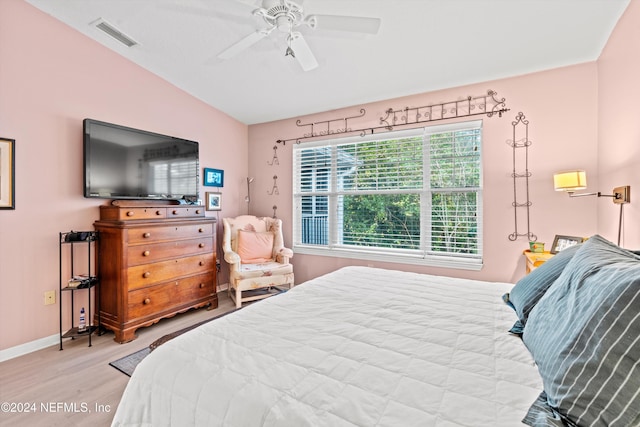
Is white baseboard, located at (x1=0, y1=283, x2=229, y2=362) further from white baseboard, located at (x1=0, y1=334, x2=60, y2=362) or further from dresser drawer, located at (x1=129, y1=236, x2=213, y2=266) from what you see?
dresser drawer, located at (x1=129, y1=236, x2=213, y2=266)

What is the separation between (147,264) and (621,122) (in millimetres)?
4134

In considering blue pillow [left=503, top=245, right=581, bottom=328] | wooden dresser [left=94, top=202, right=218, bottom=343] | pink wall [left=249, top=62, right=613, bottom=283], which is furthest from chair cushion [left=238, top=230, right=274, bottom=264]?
blue pillow [left=503, top=245, right=581, bottom=328]

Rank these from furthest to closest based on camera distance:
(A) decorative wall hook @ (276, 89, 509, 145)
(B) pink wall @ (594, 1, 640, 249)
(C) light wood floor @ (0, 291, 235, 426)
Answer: (A) decorative wall hook @ (276, 89, 509, 145) → (B) pink wall @ (594, 1, 640, 249) → (C) light wood floor @ (0, 291, 235, 426)

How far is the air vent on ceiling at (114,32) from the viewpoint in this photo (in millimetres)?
2631

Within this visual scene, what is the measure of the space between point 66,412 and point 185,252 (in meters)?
1.67

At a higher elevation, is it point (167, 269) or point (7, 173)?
point (7, 173)

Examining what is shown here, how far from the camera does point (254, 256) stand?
3941 mm

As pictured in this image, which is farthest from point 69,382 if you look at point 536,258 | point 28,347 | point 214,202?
point 536,258

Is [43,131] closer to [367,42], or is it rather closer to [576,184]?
[367,42]

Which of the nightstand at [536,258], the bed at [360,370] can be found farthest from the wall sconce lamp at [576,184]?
the bed at [360,370]

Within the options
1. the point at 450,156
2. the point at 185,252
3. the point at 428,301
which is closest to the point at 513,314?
the point at 428,301

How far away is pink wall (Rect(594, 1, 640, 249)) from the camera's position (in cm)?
193

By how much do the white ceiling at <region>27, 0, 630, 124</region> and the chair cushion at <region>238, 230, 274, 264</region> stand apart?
1855 mm

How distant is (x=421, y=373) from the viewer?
93 cm
